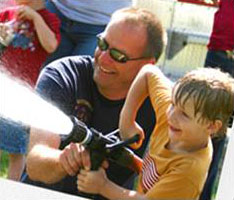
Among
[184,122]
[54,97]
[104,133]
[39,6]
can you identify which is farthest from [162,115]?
[39,6]

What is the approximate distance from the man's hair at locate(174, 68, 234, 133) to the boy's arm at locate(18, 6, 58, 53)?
0.36 meters

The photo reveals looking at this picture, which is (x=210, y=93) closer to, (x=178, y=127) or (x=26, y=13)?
(x=178, y=127)

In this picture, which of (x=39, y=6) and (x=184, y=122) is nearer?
(x=184, y=122)

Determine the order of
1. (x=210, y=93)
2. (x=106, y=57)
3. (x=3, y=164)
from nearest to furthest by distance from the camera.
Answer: (x=210, y=93) → (x=106, y=57) → (x=3, y=164)

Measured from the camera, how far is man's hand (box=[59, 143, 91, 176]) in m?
1.49

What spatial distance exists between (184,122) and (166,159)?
0.33ft

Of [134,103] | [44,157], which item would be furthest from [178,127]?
[44,157]

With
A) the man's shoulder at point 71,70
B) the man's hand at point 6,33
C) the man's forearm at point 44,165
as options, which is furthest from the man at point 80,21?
the man's forearm at point 44,165

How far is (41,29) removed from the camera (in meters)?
1.53

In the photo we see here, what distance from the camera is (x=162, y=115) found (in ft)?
4.67

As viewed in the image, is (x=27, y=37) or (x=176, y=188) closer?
(x=176, y=188)

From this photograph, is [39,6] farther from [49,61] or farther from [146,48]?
[146,48]

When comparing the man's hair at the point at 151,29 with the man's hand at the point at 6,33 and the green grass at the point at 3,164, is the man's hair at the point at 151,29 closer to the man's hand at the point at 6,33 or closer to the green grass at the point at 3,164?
the man's hand at the point at 6,33

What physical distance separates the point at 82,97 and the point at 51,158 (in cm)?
17
